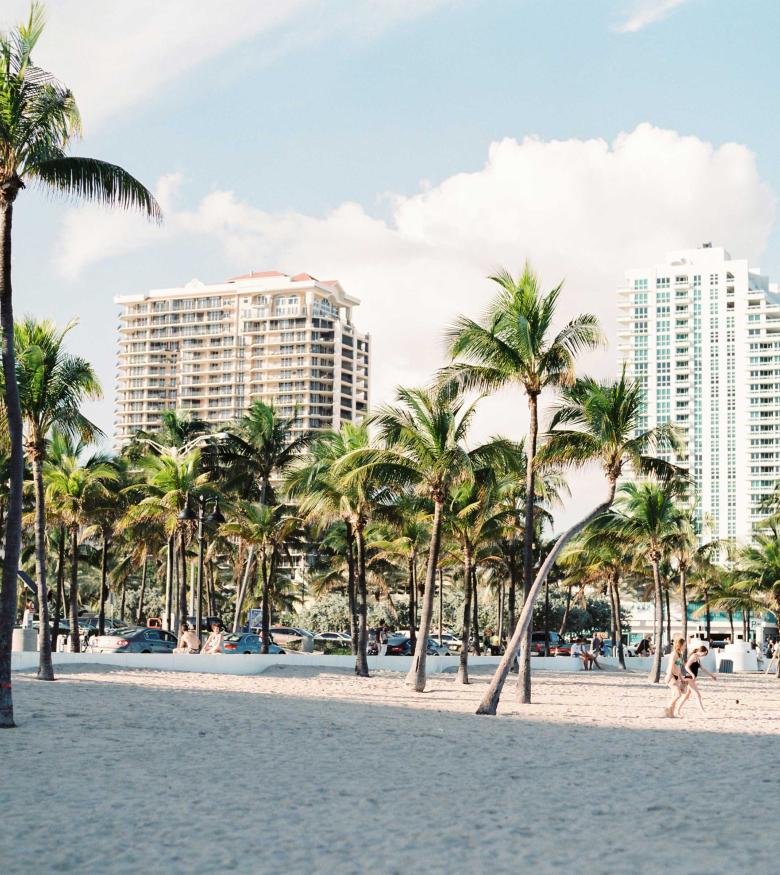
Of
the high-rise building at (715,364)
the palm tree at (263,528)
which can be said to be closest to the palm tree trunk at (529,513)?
the palm tree at (263,528)

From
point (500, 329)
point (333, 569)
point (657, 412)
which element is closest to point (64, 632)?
point (333, 569)

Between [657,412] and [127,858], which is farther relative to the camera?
[657,412]

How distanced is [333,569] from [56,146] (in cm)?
4475

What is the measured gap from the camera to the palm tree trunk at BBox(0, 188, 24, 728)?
15375mm

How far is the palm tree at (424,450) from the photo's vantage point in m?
27.0

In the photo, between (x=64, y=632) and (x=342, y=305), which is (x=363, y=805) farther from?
(x=342, y=305)

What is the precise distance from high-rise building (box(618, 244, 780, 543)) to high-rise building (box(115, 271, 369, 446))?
49900mm

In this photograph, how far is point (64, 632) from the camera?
46.7 metres

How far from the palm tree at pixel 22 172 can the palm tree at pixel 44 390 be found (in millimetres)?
7906

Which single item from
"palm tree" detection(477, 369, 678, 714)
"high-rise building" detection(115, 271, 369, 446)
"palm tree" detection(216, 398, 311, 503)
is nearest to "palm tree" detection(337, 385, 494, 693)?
"palm tree" detection(477, 369, 678, 714)

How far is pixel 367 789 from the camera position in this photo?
38.7 ft

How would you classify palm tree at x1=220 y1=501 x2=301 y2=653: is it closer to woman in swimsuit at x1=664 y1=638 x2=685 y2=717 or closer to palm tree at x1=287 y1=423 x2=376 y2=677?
palm tree at x1=287 y1=423 x2=376 y2=677

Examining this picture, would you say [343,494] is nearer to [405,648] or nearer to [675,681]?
[675,681]

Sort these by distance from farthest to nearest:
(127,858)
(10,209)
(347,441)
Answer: (347,441) → (10,209) → (127,858)
